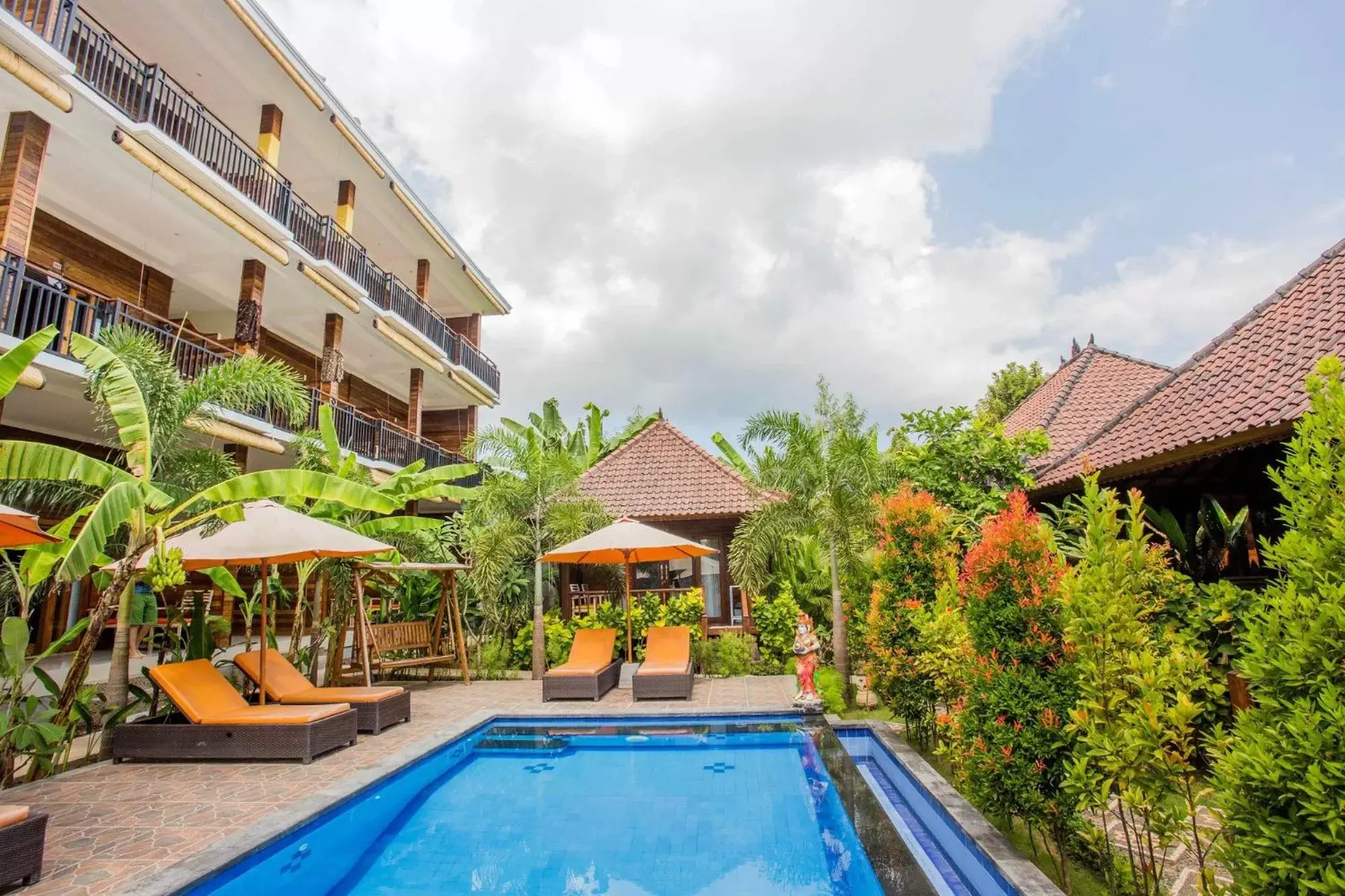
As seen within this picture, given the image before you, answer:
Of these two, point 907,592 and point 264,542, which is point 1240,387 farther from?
point 264,542

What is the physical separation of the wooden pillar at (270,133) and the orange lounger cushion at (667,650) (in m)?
12.8

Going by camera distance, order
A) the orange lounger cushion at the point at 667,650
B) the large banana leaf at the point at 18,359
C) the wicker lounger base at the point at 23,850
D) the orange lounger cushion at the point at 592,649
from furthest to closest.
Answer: the orange lounger cushion at the point at 592,649 → the orange lounger cushion at the point at 667,650 → the large banana leaf at the point at 18,359 → the wicker lounger base at the point at 23,850

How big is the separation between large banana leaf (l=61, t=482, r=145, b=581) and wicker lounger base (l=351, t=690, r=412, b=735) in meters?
3.70

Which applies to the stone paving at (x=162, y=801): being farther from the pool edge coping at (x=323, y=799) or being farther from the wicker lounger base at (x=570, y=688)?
the wicker lounger base at (x=570, y=688)

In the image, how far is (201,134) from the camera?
1400cm

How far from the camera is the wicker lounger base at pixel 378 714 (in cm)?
908

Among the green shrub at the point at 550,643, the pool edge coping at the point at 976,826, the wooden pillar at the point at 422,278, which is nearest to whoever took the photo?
the pool edge coping at the point at 976,826

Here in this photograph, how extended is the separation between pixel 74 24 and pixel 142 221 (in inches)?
131

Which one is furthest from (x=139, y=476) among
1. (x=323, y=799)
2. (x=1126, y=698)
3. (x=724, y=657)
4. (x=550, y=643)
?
(x=724, y=657)

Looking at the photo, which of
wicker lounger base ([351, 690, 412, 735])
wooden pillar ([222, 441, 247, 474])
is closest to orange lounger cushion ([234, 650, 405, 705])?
wicker lounger base ([351, 690, 412, 735])

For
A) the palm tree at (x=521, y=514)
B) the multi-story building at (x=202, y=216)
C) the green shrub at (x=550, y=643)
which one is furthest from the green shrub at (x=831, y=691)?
the multi-story building at (x=202, y=216)

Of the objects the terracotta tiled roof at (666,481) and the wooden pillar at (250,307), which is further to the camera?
the terracotta tiled roof at (666,481)

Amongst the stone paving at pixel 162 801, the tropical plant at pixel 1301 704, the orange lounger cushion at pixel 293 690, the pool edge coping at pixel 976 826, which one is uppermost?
Answer: the tropical plant at pixel 1301 704

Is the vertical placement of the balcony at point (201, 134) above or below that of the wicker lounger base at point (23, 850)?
above
